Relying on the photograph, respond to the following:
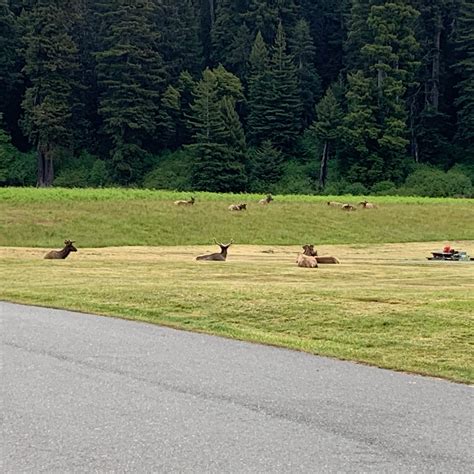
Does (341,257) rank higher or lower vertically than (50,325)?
lower

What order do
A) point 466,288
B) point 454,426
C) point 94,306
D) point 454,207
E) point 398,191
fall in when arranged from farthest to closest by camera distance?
point 398,191
point 454,207
point 466,288
point 94,306
point 454,426

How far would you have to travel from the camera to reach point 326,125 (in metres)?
70.4

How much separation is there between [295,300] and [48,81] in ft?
202

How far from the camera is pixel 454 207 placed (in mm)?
46656

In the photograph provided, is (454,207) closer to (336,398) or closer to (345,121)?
(345,121)

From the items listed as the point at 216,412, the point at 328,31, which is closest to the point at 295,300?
the point at 216,412

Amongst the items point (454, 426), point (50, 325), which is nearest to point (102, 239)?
point (50, 325)

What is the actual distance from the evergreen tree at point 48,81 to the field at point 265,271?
86.4 feet

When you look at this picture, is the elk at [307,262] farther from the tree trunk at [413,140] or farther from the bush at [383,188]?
the tree trunk at [413,140]

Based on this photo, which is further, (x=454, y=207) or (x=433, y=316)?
(x=454, y=207)

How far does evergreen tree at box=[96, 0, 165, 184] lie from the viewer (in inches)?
2830

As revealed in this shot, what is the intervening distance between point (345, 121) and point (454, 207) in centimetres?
2312

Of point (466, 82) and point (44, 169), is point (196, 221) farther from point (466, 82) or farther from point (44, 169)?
point (466, 82)

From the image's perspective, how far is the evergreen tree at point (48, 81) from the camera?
232 feet
